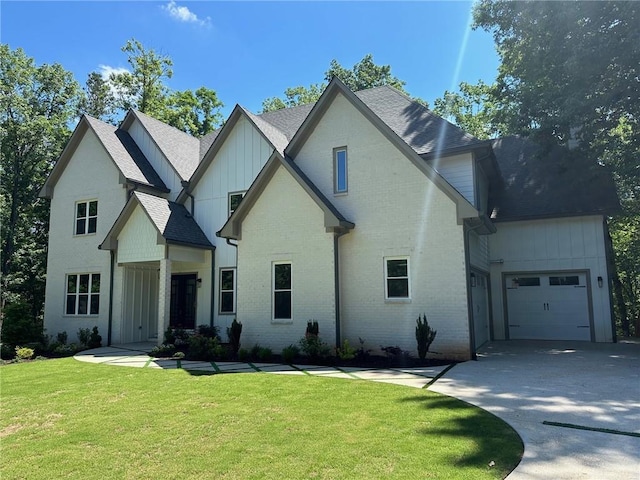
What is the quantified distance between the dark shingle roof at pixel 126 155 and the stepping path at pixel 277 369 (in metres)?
7.49

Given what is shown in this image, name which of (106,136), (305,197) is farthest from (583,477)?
(106,136)

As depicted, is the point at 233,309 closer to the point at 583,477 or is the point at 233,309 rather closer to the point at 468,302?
the point at 468,302

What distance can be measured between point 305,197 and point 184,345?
671 centimetres

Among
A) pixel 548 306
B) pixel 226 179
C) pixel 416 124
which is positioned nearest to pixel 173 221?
pixel 226 179

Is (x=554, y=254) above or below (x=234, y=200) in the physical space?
below

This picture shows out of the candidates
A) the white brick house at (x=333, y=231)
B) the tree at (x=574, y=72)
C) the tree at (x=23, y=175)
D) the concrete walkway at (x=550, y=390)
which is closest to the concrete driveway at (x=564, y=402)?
the concrete walkway at (x=550, y=390)

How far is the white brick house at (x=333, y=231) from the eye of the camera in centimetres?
1279

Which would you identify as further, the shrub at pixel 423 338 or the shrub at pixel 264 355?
the shrub at pixel 264 355

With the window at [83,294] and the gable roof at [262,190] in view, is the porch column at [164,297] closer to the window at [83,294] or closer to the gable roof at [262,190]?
the gable roof at [262,190]

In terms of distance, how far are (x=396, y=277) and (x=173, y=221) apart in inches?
357

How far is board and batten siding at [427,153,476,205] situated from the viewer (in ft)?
44.1

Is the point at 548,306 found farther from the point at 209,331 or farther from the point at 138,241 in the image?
the point at 138,241

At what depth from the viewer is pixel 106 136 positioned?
62.6 ft

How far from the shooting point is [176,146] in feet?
67.7
